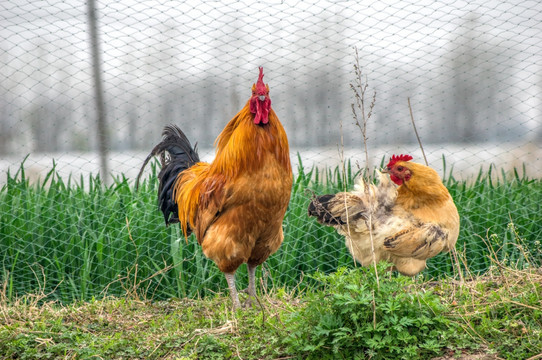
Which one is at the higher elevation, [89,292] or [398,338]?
[398,338]

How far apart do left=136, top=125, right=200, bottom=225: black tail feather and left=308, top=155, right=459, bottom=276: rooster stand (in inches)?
48.5

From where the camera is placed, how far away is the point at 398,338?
92.9 inches

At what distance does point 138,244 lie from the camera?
4.76 metres

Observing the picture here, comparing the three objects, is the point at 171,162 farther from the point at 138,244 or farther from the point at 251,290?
the point at 251,290

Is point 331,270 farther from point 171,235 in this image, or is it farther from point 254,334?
point 254,334

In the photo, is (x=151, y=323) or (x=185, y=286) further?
(x=185, y=286)

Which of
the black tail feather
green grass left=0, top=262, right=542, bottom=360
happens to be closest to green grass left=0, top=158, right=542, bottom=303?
the black tail feather

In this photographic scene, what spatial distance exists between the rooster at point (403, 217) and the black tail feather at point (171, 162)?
4.04ft

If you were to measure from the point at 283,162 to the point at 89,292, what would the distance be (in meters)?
2.50

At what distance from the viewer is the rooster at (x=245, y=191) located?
3.28m

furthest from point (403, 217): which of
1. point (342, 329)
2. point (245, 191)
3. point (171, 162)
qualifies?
point (171, 162)

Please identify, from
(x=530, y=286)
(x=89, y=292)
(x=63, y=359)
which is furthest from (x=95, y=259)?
(x=530, y=286)

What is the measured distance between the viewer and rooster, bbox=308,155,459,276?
3537 mm

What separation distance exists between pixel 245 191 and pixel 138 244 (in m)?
1.91
